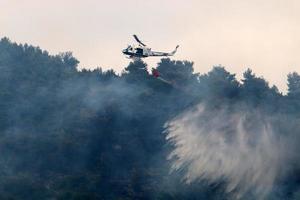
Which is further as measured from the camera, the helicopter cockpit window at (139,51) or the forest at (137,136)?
the forest at (137,136)

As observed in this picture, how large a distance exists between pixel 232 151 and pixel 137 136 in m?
21.2

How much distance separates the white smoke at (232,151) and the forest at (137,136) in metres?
0.17

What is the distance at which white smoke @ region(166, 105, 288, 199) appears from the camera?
95.6 metres

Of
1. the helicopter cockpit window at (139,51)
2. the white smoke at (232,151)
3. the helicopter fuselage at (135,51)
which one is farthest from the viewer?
the white smoke at (232,151)

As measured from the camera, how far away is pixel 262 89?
5615 inches

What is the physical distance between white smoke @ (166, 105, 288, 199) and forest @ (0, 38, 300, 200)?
0.57 ft

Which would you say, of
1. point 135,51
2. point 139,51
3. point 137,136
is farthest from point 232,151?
point 135,51

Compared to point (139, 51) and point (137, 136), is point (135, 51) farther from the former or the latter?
point (137, 136)

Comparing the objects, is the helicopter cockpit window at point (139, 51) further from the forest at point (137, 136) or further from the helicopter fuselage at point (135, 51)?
the forest at point (137, 136)

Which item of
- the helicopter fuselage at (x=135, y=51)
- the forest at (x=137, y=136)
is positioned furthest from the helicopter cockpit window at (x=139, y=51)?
the forest at (x=137, y=136)

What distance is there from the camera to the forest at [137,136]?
96.7m

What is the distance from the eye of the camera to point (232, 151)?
102562 millimetres

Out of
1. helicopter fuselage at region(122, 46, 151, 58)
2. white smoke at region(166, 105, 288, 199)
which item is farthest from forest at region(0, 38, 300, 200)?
helicopter fuselage at region(122, 46, 151, 58)

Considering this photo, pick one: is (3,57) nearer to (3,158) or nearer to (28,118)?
(28,118)
